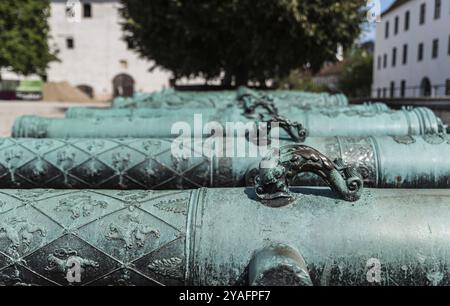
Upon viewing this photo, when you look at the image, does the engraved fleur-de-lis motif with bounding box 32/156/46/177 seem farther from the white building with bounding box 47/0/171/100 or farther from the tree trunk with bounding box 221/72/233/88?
the white building with bounding box 47/0/171/100

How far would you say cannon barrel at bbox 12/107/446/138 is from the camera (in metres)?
4.46

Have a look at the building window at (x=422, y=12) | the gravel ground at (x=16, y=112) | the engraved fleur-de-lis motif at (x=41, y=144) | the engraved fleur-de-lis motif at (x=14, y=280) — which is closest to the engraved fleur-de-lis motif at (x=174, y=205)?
the engraved fleur-de-lis motif at (x=14, y=280)

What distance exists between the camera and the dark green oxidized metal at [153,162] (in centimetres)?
335

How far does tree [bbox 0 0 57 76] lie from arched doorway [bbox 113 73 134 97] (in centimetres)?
1074

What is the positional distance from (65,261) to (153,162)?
187cm

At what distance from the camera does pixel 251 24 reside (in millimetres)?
13273

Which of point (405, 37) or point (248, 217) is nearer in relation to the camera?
point (248, 217)

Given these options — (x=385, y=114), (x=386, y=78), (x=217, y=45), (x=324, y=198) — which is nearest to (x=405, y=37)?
(x=386, y=78)

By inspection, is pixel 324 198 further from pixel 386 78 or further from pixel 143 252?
pixel 386 78

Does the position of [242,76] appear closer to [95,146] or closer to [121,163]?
[95,146]

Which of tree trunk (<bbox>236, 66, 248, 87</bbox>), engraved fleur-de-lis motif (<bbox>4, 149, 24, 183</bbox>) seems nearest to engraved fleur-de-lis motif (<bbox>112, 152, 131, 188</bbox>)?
engraved fleur-de-lis motif (<bbox>4, 149, 24, 183</bbox>)
